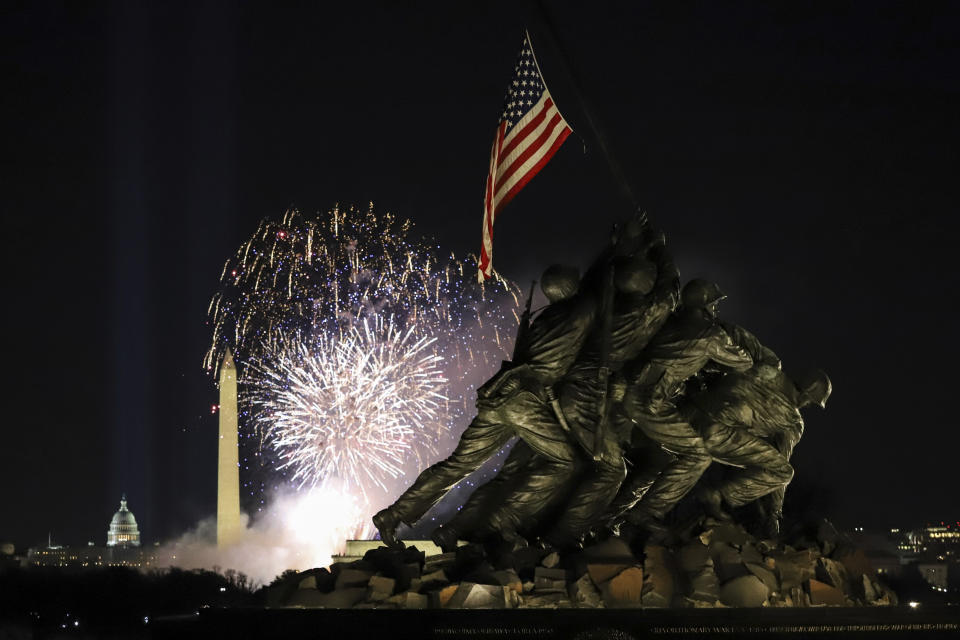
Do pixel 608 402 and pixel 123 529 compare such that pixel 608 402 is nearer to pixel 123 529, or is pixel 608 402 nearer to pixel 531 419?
pixel 531 419

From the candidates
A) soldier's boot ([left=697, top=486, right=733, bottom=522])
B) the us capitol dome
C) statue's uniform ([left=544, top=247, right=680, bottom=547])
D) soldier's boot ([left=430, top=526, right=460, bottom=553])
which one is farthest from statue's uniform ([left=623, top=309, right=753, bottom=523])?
the us capitol dome

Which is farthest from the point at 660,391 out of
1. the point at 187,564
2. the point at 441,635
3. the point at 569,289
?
the point at 187,564

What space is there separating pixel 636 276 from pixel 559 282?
2.51 ft

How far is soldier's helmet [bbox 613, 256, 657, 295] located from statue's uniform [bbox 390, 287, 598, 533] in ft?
0.97

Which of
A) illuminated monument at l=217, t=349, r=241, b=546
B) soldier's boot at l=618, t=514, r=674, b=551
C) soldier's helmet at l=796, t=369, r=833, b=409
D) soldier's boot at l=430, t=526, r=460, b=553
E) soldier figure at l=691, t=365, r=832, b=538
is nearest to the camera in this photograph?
soldier's boot at l=618, t=514, r=674, b=551

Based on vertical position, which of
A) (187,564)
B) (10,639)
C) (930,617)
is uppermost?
(187,564)

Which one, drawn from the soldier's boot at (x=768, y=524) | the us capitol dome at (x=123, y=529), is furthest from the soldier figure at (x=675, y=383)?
the us capitol dome at (x=123, y=529)

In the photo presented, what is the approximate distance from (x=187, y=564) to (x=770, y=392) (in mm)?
51685

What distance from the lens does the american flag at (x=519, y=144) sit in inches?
641

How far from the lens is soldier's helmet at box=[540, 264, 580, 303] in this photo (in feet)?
47.7

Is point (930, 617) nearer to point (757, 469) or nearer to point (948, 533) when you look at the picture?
point (757, 469)

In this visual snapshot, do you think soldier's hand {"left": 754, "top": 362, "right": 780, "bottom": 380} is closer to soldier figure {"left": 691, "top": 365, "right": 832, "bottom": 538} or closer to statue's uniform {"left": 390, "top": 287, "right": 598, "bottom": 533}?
soldier figure {"left": 691, "top": 365, "right": 832, "bottom": 538}

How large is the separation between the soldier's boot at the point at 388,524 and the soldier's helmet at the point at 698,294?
364 centimetres

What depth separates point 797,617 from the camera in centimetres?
1280
